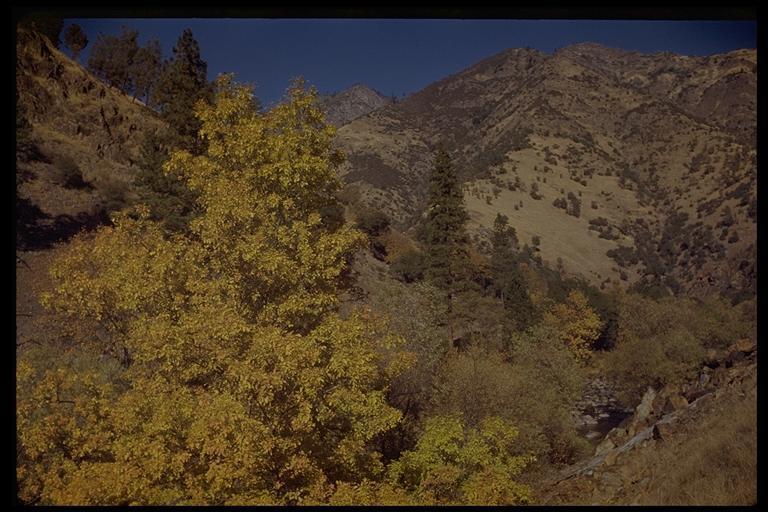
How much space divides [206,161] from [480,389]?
1527cm

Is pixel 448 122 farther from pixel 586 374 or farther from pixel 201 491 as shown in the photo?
pixel 201 491

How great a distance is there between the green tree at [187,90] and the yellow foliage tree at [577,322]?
33352mm

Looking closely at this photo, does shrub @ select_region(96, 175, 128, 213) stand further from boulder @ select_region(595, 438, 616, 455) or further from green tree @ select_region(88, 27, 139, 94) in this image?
boulder @ select_region(595, 438, 616, 455)

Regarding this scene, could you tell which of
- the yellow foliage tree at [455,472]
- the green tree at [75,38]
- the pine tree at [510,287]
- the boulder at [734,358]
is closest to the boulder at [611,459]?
the yellow foliage tree at [455,472]

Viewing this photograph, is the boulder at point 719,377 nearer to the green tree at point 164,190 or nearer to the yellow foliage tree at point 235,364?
the yellow foliage tree at point 235,364

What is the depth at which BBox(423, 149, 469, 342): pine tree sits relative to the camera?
34406mm

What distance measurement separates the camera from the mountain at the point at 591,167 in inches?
1982

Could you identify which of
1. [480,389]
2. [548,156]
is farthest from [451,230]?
[548,156]

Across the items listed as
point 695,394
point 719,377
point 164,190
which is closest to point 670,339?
point 695,394

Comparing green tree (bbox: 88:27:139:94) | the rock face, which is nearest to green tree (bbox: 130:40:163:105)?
green tree (bbox: 88:27:139:94)

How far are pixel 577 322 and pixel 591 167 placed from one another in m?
59.2

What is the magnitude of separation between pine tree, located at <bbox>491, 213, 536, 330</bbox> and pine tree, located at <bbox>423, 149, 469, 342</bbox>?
25.6 ft

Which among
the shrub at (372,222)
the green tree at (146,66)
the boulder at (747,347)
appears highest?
the green tree at (146,66)

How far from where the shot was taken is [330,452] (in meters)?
11.1
